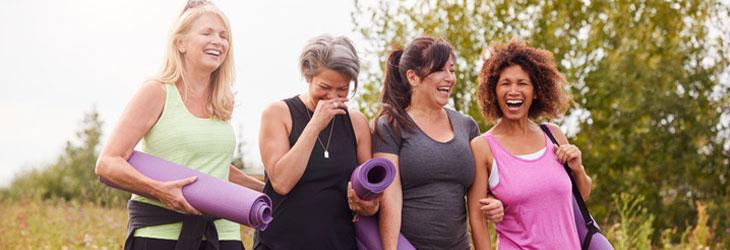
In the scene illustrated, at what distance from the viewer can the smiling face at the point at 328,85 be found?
3.62 metres

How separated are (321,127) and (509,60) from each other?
1.03 meters

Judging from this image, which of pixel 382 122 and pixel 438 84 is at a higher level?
pixel 438 84

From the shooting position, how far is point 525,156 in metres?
4.04

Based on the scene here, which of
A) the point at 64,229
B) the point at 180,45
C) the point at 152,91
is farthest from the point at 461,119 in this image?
the point at 64,229

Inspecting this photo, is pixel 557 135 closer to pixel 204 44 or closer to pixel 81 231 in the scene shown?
pixel 204 44

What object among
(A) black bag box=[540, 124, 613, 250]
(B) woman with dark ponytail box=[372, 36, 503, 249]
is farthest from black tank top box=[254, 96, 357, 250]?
(A) black bag box=[540, 124, 613, 250]

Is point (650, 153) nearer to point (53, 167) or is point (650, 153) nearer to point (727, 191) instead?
point (727, 191)

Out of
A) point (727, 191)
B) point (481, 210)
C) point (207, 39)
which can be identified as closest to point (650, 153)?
Answer: point (727, 191)

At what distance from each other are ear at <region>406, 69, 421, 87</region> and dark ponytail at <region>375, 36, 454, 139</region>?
0.01 meters

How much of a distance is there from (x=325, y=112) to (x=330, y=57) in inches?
8.7

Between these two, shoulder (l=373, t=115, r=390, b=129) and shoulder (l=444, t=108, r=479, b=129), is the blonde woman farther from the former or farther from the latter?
shoulder (l=444, t=108, r=479, b=129)

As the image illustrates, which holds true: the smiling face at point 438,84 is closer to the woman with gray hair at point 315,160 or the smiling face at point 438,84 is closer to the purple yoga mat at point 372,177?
the woman with gray hair at point 315,160

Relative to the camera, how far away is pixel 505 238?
158 inches

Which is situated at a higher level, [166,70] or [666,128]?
[166,70]
